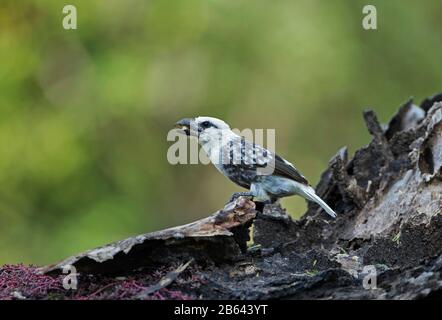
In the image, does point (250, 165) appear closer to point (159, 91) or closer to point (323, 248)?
point (323, 248)

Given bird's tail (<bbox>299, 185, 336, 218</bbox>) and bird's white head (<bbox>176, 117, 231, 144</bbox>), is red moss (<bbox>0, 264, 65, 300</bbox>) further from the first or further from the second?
bird's tail (<bbox>299, 185, 336, 218</bbox>)

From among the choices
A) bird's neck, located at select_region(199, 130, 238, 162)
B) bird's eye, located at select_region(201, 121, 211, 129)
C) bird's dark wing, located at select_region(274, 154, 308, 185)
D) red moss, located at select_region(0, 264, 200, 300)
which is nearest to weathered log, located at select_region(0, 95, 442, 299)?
red moss, located at select_region(0, 264, 200, 300)

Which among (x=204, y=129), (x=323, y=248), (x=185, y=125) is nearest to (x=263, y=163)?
(x=204, y=129)

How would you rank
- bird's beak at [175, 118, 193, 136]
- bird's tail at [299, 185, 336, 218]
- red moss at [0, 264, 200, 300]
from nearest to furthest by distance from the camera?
red moss at [0, 264, 200, 300] < bird's tail at [299, 185, 336, 218] < bird's beak at [175, 118, 193, 136]

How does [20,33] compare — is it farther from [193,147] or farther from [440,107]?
[440,107]
